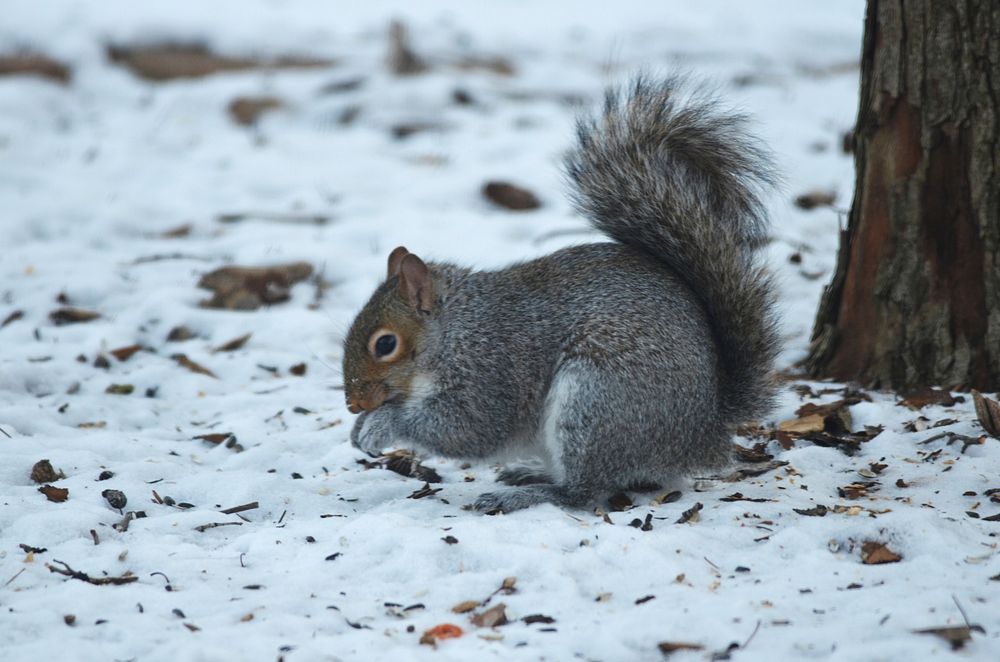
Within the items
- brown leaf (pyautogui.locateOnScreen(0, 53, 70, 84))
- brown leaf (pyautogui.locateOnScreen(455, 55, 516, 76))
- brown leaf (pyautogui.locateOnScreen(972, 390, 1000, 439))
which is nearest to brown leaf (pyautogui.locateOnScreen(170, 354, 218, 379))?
brown leaf (pyautogui.locateOnScreen(972, 390, 1000, 439))

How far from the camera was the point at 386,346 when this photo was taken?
8.79 feet

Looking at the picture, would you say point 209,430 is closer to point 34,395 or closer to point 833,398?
point 34,395

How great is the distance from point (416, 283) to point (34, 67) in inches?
228

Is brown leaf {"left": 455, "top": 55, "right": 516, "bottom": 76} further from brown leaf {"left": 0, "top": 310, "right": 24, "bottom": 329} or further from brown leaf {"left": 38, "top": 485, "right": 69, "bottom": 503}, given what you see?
brown leaf {"left": 38, "top": 485, "right": 69, "bottom": 503}

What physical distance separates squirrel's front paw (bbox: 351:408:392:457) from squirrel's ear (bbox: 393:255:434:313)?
0.98 ft

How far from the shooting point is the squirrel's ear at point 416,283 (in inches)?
105

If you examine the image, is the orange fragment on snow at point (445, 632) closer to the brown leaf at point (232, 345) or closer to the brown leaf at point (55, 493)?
the brown leaf at point (55, 493)

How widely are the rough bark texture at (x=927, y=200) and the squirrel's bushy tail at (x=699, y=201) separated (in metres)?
0.52

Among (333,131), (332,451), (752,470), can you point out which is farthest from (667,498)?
(333,131)

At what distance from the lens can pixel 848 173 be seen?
5113mm

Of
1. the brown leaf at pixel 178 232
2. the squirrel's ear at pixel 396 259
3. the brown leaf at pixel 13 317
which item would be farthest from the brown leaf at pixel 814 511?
the brown leaf at pixel 178 232

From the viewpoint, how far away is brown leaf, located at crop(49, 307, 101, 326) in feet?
13.0

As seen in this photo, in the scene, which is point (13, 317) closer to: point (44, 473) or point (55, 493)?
point (44, 473)

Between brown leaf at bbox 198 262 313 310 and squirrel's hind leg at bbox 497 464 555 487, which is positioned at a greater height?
brown leaf at bbox 198 262 313 310
